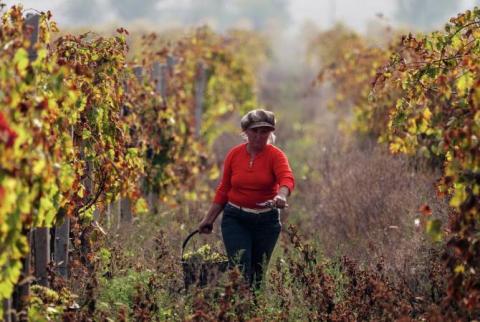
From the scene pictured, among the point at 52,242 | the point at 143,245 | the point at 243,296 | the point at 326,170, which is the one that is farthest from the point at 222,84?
the point at 243,296

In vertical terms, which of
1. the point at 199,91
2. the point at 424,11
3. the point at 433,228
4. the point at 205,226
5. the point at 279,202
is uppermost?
the point at 424,11

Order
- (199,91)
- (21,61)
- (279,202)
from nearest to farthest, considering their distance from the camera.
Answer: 1. (21,61)
2. (279,202)
3. (199,91)

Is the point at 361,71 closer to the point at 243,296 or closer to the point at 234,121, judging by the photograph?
the point at 234,121

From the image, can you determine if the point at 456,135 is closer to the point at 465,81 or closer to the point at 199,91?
the point at 465,81

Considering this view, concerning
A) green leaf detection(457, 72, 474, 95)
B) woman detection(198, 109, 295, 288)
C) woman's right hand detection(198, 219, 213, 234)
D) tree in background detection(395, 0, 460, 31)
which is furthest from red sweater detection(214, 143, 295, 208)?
tree in background detection(395, 0, 460, 31)

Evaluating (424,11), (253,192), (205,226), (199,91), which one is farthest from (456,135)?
(424,11)

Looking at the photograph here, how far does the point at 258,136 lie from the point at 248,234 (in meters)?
0.66

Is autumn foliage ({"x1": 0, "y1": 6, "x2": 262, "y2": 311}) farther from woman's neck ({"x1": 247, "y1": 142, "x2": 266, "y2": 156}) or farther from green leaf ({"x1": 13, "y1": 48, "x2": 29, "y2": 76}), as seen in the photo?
woman's neck ({"x1": 247, "y1": 142, "x2": 266, "y2": 156})

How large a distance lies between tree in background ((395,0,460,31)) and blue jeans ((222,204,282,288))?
431ft

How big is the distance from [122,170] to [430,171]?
14.6 ft

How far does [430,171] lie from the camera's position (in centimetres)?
1048

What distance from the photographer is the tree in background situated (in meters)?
139

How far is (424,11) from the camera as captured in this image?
142m

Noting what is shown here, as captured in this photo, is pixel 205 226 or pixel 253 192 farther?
pixel 205 226
